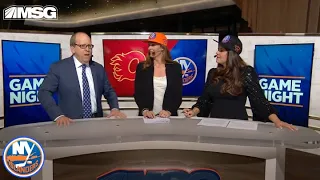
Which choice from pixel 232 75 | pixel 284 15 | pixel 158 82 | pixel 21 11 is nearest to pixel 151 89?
pixel 158 82

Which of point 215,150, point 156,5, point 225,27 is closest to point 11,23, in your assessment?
point 156,5

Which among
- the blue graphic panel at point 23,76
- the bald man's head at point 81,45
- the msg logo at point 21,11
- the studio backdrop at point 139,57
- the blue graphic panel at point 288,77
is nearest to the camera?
the bald man's head at point 81,45

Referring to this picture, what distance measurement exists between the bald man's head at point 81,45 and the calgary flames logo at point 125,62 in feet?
5.78

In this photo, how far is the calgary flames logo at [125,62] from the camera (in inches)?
153

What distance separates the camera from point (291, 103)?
11.7ft

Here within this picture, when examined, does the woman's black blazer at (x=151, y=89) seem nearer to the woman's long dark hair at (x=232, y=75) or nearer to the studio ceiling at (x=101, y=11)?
the woman's long dark hair at (x=232, y=75)

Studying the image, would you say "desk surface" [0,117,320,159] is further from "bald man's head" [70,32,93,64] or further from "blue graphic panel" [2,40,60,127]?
"blue graphic panel" [2,40,60,127]

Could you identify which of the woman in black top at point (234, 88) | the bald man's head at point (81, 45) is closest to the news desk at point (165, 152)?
the woman in black top at point (234, 88)

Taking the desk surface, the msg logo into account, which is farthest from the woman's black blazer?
the msg logo

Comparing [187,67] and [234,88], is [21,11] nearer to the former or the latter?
[187,67]

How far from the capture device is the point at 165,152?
1.57 metres

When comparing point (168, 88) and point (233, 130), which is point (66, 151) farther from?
point (168, 88)

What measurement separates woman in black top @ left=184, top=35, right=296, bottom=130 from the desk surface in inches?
13.0

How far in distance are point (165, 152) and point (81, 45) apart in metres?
0.96
